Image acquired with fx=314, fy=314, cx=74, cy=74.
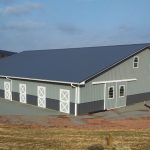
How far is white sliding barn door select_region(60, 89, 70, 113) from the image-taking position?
26328mm

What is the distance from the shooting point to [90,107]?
2659cm

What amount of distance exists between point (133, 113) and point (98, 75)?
4410 millimetres

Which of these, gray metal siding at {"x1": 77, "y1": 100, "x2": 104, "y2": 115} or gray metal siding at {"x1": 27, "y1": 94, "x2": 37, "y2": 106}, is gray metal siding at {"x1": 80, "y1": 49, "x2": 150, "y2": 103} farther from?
gray metal siding at {"x1": 27, "y1": 94, "x2": 37, "y2": 106}

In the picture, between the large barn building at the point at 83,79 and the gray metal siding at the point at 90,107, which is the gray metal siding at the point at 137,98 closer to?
the large barn building at the point at 83,79

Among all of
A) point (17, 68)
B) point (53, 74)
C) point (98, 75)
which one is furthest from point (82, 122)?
point (17, 68)

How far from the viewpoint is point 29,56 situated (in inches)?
1622

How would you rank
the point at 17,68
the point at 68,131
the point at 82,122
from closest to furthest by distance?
the point at 68,131 < the point at 82,122 < the point at 17,68

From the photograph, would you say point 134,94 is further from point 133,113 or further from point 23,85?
point 23,85

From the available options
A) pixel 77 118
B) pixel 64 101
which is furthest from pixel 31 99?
pixel 77 118

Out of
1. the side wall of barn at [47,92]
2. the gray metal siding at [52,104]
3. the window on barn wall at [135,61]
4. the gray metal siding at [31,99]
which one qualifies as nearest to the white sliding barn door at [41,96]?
the side wall of barn at [47,92]

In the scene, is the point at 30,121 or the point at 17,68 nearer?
the point at 30,121

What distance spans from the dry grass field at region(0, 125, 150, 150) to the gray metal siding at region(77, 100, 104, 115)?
19.9ft

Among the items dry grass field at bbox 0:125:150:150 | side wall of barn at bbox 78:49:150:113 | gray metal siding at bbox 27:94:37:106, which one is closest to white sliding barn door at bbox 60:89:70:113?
side wall of barn at bbox 78:49:150:113

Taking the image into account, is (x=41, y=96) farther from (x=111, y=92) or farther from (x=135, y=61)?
(x=135, y=61)
